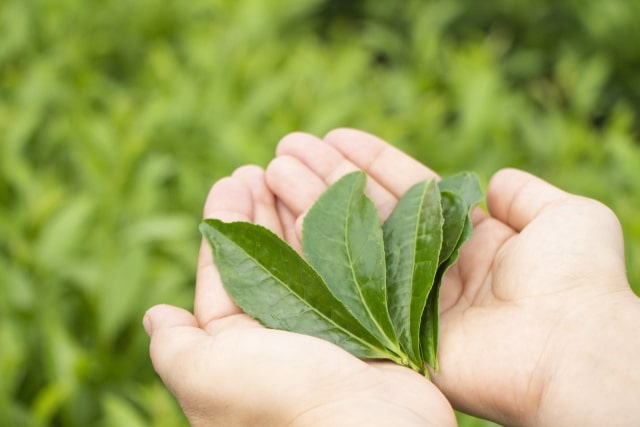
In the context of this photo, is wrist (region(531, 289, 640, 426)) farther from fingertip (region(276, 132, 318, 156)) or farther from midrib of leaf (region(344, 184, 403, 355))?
fingertip (region(276, 132, 318, 156))

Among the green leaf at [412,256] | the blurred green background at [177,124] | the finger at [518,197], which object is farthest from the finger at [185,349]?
the finger at [518,197]

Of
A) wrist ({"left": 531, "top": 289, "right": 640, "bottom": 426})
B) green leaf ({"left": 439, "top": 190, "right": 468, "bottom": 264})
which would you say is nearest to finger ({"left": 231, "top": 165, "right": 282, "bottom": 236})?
green leaf ({"left": 439, "top": 190, "right": 468, "bottom": 264})

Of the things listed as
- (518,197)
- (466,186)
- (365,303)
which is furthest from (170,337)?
(518,197)

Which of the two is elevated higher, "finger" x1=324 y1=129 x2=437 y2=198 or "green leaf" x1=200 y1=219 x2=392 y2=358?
"finger" x1=324 y1=129 x2=437 y2=198

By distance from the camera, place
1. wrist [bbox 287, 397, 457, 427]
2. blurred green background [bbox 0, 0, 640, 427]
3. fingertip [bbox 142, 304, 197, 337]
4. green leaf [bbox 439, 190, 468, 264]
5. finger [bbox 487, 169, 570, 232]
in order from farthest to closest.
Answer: blurred green background [bbox 0, 0, 640, 427] < finger [bbox 487, 169, 570, 232] < green leaf [bbox 439, 190, 468, 264] < fingertip [bbox 142, 304, 197, 337] < wrist [bbox 287, 397, 457, 427]

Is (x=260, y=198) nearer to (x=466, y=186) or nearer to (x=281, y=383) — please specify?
(x=466, y=186)
